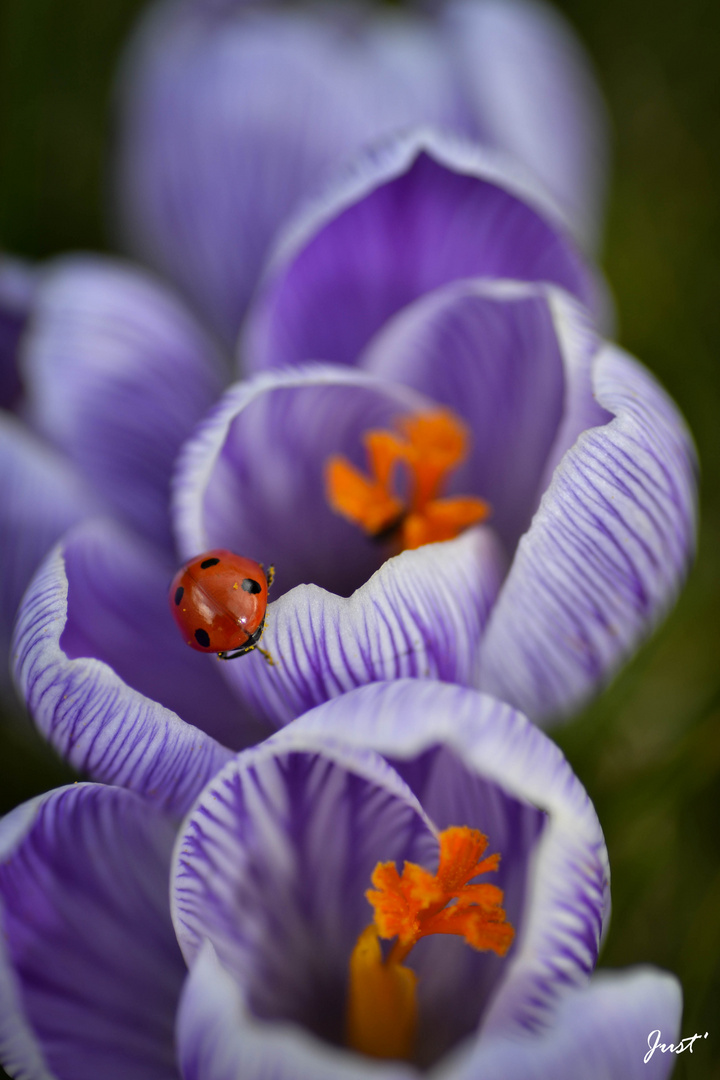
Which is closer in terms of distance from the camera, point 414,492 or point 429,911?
point 429,911

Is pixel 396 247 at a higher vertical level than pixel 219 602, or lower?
higher


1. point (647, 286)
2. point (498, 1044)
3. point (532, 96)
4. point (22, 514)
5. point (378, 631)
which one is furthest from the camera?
point (647, 286)

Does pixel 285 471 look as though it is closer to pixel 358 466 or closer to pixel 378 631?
pixel 358 466

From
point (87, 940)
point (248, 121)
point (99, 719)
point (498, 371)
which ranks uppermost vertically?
point (248, 121)

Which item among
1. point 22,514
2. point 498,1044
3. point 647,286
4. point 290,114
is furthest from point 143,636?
point 647,286

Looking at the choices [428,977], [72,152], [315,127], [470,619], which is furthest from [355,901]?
[72,152]

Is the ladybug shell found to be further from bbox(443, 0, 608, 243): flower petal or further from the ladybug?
bbox(443, 0, 608, 243): flower petal

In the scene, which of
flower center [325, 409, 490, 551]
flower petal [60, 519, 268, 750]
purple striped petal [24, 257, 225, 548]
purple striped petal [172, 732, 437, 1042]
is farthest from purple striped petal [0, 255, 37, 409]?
purple striped petal [172, 732, 437, 1042]
